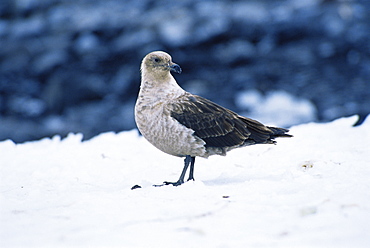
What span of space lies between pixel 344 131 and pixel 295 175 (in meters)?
2.30

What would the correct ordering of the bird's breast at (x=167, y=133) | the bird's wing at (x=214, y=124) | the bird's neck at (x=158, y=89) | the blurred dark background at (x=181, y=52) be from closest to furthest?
the bird's breast at (x=167, y=133) < the bird's wing at (x=214, y=124) < the bird's neck at (x=158, y=89) < the blurred dark background at (x=181, y=52)

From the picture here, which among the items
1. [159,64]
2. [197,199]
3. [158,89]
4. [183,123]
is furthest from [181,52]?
[197,199]

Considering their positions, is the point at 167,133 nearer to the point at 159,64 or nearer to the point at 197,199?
the point at 159,64

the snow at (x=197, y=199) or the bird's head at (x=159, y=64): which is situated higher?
the bird's head at (x=159, y=64)

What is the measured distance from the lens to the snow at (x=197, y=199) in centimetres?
302

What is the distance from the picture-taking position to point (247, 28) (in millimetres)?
12938

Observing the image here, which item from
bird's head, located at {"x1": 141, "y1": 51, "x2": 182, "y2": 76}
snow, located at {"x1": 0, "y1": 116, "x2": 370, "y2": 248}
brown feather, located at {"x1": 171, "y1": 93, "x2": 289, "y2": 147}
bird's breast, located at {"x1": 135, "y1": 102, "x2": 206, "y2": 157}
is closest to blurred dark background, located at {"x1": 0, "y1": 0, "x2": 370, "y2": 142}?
snow, located at {"x1": 0, "y1": 116, "x2": 370, "y2": 248}

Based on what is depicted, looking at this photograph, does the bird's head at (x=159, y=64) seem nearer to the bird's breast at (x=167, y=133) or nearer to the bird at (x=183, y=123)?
the bird at (x=183, y=123)

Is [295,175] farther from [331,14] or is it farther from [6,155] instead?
[331,14]

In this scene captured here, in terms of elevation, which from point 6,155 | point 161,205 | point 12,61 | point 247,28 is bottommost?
point 161,205

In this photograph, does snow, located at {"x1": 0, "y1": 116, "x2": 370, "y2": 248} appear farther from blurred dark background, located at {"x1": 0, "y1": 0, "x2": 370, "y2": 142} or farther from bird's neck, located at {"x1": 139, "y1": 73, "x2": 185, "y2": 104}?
blurred dark background, located at {"x1": 0, "y1": 0, "x2": 370, "y2": 142}

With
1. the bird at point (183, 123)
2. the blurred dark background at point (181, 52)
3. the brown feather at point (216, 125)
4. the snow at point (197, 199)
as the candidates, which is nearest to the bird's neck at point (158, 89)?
the bird at point (183, 123)

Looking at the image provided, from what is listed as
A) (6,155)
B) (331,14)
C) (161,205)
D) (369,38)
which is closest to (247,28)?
(331,14)

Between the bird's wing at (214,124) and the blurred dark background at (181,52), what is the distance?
642 cm
